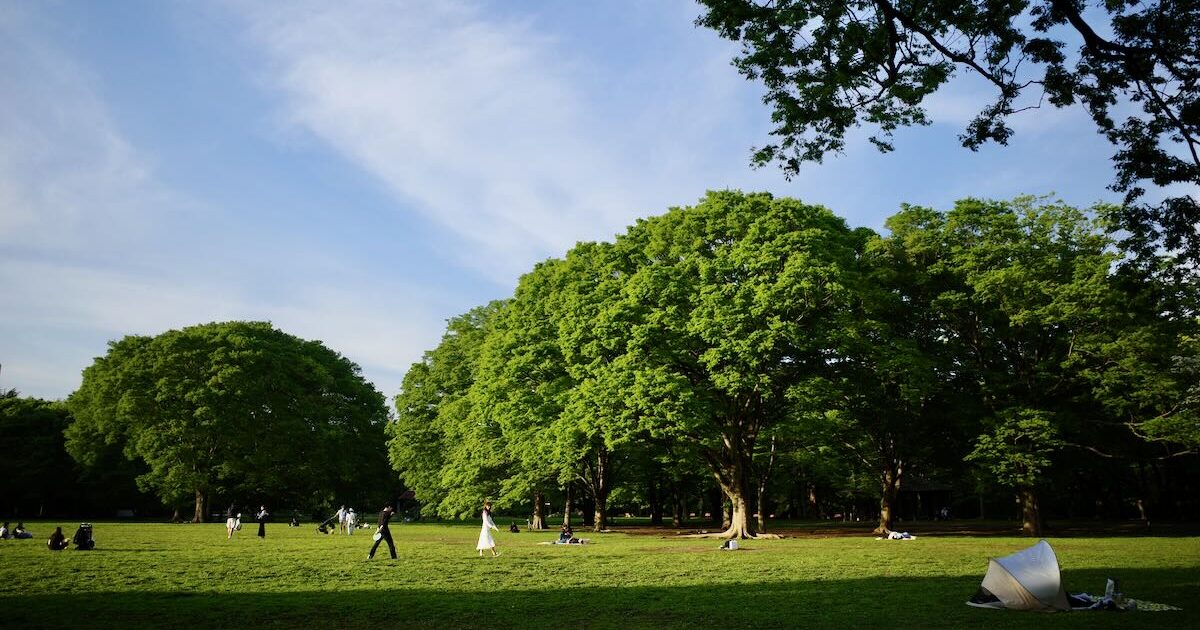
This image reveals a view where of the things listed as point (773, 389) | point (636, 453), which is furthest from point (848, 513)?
point (773, 389)

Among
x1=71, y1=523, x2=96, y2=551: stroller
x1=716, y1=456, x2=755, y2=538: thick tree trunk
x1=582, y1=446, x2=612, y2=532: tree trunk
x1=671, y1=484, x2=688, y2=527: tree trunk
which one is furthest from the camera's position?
x1=671, y1=484, x2=688, y2=527: tree trunk

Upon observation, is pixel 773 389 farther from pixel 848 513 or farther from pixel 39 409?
pixel 39 409

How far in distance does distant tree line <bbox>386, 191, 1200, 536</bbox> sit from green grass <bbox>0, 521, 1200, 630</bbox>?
35.2 ft

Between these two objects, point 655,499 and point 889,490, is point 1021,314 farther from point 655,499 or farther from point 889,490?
point 655,499

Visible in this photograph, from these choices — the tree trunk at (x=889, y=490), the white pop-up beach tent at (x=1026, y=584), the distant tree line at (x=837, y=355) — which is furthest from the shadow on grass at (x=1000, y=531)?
the white pop-up beach tent at (x=1026, y=584)

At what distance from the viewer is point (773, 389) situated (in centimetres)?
4178

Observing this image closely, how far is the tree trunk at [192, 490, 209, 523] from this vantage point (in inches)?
2612

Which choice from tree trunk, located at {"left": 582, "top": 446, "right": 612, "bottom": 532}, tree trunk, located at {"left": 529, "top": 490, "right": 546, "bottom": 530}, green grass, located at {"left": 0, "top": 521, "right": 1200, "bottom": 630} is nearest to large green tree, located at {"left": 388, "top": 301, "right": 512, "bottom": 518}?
tree trunk, located at {"left": 529, "top": 490, "right": 546, "bottom": 530}

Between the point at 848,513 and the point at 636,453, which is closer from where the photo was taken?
the point at 636,453

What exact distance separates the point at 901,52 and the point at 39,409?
91.8m

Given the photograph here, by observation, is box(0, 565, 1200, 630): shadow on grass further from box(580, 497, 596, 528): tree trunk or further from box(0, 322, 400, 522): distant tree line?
box(0, 322, 400, 522): distant tree line

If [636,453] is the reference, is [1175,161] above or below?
above

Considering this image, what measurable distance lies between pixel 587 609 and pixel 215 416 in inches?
2284

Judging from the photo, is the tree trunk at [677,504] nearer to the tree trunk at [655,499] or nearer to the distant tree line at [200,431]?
the tree trunk at [655,499]
